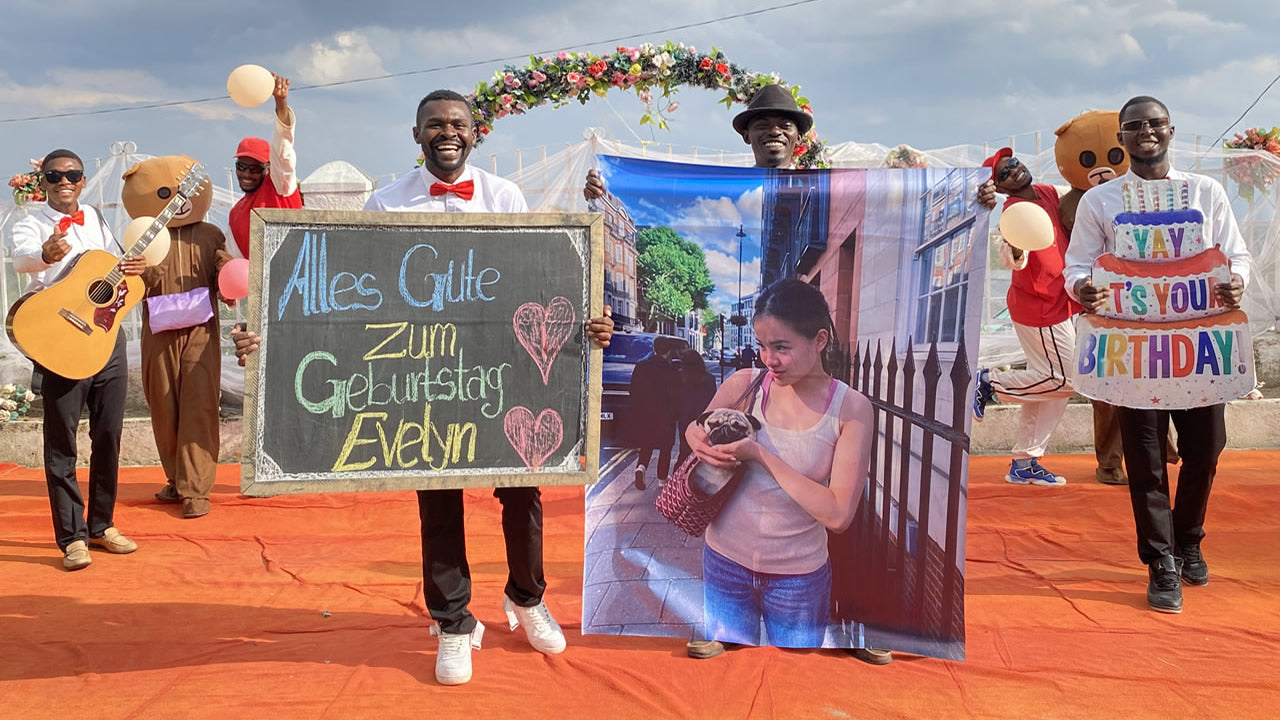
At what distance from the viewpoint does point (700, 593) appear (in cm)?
325

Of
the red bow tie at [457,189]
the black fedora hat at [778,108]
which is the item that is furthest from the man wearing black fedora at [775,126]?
the red bow tie at [457,189]

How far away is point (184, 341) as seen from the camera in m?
5.88

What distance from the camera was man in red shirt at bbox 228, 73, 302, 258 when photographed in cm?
498

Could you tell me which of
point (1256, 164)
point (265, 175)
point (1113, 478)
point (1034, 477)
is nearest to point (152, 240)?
point (265, 175)

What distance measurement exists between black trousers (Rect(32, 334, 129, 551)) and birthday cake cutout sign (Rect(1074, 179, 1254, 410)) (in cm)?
490

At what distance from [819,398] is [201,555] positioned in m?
3.70

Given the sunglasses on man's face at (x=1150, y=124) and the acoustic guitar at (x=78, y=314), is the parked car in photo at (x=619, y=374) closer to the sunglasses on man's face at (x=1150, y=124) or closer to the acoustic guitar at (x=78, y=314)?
the sunglasses on man's face at (x=1150, y=124)

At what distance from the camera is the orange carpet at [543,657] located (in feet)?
9.72

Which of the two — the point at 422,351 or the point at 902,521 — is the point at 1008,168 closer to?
the point at 902,521

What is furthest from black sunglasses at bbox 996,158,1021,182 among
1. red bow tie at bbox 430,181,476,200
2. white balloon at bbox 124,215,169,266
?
white balloon at bbox 124,215,169,266

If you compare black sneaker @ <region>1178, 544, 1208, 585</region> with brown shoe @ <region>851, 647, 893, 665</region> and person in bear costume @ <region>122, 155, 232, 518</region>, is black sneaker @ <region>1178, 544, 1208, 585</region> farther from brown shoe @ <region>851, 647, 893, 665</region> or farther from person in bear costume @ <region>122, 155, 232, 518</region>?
person in bear costume @ <region>122, 155, 232, 518</region>

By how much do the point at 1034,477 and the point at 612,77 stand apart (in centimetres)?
436

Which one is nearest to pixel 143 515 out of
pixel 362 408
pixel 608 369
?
pixel 362 408

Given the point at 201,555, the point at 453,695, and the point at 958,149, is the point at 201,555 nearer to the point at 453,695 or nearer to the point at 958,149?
the point at 453,695
